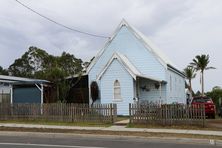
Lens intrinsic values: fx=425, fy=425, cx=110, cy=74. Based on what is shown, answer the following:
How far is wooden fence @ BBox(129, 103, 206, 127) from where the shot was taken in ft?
72.0

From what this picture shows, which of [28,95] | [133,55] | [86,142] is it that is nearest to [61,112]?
[86,142]

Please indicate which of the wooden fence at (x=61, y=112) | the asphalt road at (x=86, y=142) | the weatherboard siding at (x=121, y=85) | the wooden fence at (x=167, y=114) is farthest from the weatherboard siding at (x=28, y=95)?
the asphalt road at (x=86, y=142)

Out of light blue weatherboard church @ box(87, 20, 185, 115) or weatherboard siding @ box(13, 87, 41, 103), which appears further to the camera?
weatherboard siding @ box(13, 87, 41, 103)

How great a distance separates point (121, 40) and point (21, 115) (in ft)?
40.7

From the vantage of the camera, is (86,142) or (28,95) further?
(28,95)

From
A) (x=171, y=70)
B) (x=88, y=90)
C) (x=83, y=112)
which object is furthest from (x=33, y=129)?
(x=171, y=70)

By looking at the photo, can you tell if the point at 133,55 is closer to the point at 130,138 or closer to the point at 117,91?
the point at 117,91

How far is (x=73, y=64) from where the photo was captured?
173 feet

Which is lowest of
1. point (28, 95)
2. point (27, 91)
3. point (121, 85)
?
point (28, 95)

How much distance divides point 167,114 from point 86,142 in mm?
7381

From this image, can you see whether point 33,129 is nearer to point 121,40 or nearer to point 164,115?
point 164,115

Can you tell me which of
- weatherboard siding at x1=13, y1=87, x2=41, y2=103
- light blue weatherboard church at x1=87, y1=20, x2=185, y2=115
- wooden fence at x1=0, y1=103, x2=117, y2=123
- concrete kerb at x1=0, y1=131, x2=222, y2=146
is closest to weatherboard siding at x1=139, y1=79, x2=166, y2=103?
light blue weatherboard church at x1=87, y1=20, x2=185, y2=115

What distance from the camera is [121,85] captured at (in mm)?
31281

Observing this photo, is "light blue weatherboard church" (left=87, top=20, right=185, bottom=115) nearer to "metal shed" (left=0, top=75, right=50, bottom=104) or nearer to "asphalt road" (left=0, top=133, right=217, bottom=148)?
"metal shed" (left=0, top=75, right=50, bottom=104)
